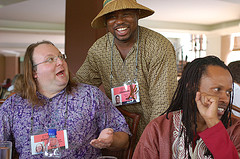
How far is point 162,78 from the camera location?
2.34 meters

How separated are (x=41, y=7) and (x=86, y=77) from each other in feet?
22.5

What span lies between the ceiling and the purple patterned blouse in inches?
248

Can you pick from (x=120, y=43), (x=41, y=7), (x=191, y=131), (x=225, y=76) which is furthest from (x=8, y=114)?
(x=41, y=7)

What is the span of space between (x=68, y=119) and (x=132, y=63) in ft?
2.27

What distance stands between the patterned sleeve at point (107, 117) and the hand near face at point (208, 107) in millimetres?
790

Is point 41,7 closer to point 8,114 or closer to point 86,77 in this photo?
point 86,77

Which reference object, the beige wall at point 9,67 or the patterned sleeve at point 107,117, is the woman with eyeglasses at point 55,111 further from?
the beige wall at point 9,67

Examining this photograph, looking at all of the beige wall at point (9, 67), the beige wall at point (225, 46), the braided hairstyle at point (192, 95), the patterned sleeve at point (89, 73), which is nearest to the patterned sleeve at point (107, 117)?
the patterned sleeve at point (89, 73)

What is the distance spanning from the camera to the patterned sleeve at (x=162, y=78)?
2.29 meters

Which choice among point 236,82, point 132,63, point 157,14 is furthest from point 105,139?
point 157,14

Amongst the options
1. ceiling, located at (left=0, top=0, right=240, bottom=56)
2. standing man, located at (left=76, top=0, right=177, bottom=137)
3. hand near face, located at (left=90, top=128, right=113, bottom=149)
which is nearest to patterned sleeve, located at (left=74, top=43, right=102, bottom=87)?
standing man, located at (left=76, top=0, right=177, bottom=137)

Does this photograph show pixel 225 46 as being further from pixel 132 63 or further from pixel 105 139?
pixel 105 139

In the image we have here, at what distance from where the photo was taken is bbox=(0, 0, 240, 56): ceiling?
8.84 metres

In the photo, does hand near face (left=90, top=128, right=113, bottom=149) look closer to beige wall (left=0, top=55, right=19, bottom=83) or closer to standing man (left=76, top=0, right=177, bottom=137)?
standing man (left=76, top=0, right=177, bottom=137)
